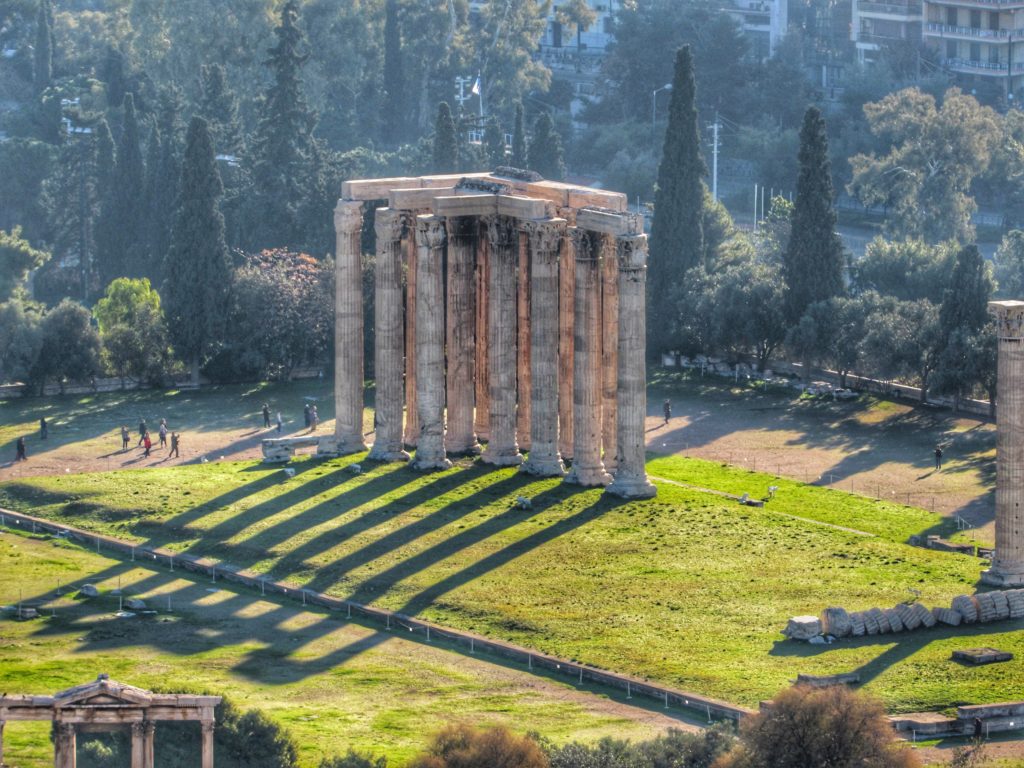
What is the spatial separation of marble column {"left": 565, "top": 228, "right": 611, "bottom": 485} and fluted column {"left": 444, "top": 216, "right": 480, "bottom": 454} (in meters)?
6.36

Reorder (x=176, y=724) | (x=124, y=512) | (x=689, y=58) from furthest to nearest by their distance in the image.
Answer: (x=689, y=58), (x=124, y=512), (x=176, y=724)

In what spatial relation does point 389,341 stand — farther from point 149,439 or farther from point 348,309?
point 149,439

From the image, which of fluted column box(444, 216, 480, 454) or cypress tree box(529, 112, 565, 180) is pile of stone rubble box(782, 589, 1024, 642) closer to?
fluted column box(444, 216, 480, 454)

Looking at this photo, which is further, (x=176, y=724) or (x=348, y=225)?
(x=348, y=225)

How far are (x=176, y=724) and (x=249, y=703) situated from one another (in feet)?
27.9

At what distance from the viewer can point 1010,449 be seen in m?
110

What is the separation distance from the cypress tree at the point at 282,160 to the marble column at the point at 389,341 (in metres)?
48.0

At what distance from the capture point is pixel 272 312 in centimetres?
15538

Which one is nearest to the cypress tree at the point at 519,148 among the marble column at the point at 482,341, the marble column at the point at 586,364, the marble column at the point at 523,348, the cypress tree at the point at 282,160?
the cypress tree at the point at 282,160

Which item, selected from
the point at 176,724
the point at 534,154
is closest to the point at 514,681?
the point at 176,724

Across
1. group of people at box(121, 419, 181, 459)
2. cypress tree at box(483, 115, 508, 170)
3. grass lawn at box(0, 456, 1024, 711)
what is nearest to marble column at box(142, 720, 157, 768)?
grass lawn at box(0, 456, 1024, 711)

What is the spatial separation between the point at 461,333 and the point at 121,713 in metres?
50.0

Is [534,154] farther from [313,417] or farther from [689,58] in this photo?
[313,417]

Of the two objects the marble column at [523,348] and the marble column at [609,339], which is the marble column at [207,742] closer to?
the marble column at [609,339]
